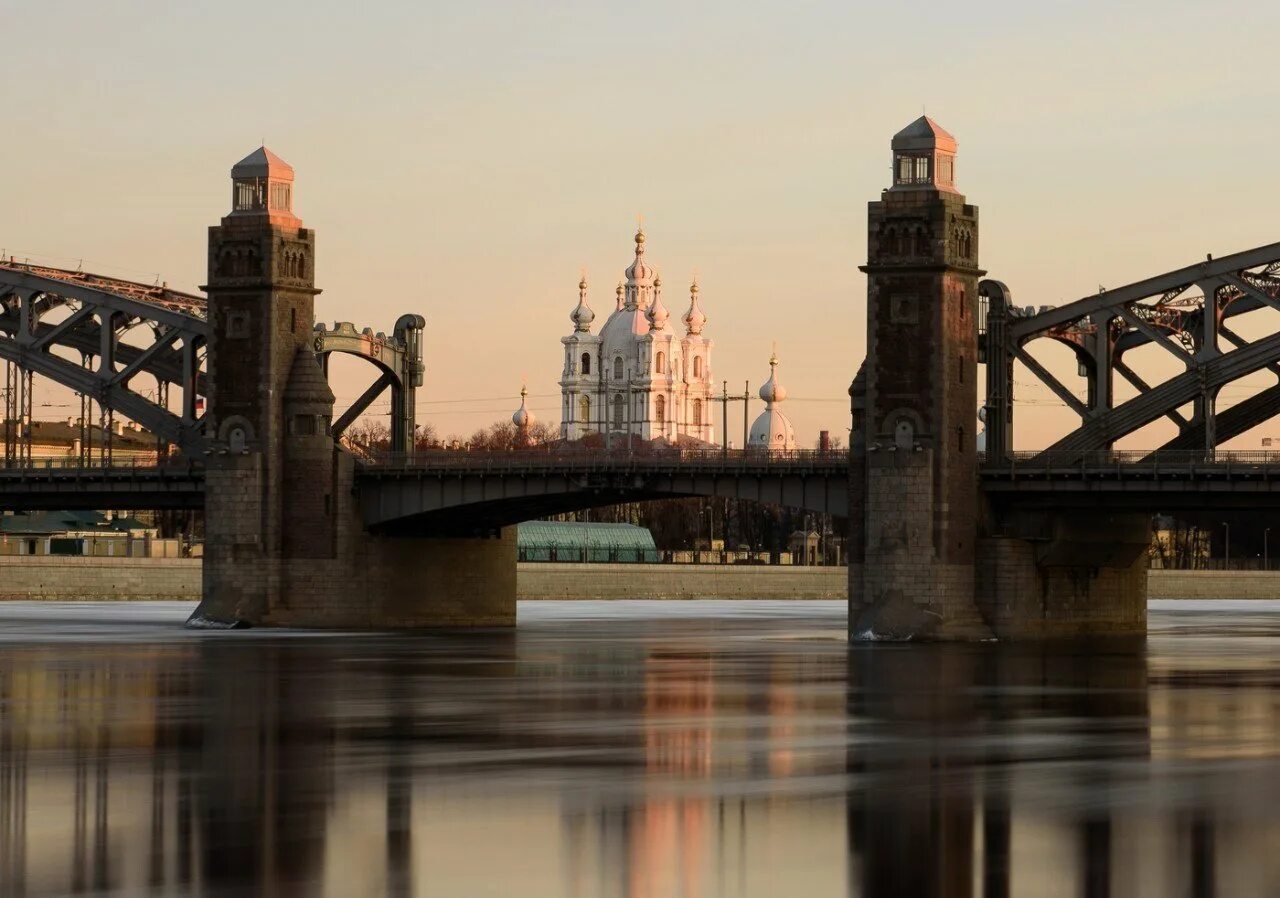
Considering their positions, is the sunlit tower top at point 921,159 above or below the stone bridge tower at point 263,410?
above

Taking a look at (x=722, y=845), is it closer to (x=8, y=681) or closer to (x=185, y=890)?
(x=185, y=890)

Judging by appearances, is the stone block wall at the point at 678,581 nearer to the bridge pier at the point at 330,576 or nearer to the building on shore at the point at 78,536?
the building on shore at the point at 78,536

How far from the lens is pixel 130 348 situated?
13275cm

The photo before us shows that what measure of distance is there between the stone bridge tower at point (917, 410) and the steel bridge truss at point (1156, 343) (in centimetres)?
440

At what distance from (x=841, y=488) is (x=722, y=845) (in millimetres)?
79358

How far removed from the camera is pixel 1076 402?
107 metres

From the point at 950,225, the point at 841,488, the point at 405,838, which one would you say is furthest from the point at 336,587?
the point at 405,838

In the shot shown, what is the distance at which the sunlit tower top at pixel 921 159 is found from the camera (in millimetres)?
104688

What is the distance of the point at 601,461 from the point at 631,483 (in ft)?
6.09

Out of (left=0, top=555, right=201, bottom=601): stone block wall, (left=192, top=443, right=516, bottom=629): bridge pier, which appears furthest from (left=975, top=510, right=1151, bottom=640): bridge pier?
(left=0, top=555, right=201, bottom=601): stone block wall

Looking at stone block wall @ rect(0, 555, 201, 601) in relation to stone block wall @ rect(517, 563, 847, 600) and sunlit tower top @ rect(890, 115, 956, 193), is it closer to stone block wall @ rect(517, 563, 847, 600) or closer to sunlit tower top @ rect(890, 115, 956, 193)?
stone block wall @ rect(517, 563, 847, 600)

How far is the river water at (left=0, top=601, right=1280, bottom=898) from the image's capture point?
2883cm

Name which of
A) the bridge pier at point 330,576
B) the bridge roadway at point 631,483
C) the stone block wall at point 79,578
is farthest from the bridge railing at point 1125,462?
the stone block wall at point 79,578

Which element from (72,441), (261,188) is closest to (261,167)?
(261,188)
